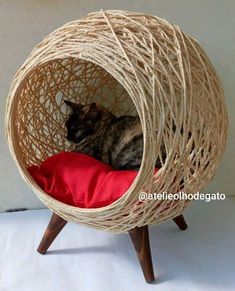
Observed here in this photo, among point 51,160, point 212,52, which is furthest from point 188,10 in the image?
point 51,160

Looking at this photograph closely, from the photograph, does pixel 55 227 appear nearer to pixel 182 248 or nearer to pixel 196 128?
pixel 182 248

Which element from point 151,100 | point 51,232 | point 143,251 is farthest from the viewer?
point 51,232

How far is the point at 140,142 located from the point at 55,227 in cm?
31

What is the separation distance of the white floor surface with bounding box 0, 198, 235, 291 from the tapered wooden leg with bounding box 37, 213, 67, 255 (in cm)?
2

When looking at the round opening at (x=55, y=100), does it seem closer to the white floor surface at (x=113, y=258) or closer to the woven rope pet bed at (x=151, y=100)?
the woven rope pet bed at (x=151, y=100)

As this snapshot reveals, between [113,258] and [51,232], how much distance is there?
0.57ft

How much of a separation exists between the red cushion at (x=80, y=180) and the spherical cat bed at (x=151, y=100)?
0.04 m

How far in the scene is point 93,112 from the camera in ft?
3.62

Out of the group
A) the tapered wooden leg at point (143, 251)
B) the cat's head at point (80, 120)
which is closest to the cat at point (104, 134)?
the cat's head at point (80, 120)

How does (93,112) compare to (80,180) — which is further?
(93,112)

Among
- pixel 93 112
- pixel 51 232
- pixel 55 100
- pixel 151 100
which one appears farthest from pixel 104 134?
pixel 151 100

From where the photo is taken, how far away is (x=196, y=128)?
78cm

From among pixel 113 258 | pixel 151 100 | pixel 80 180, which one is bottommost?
pixel 113 258

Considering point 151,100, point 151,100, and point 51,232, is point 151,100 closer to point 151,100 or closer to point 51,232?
point 151,100
